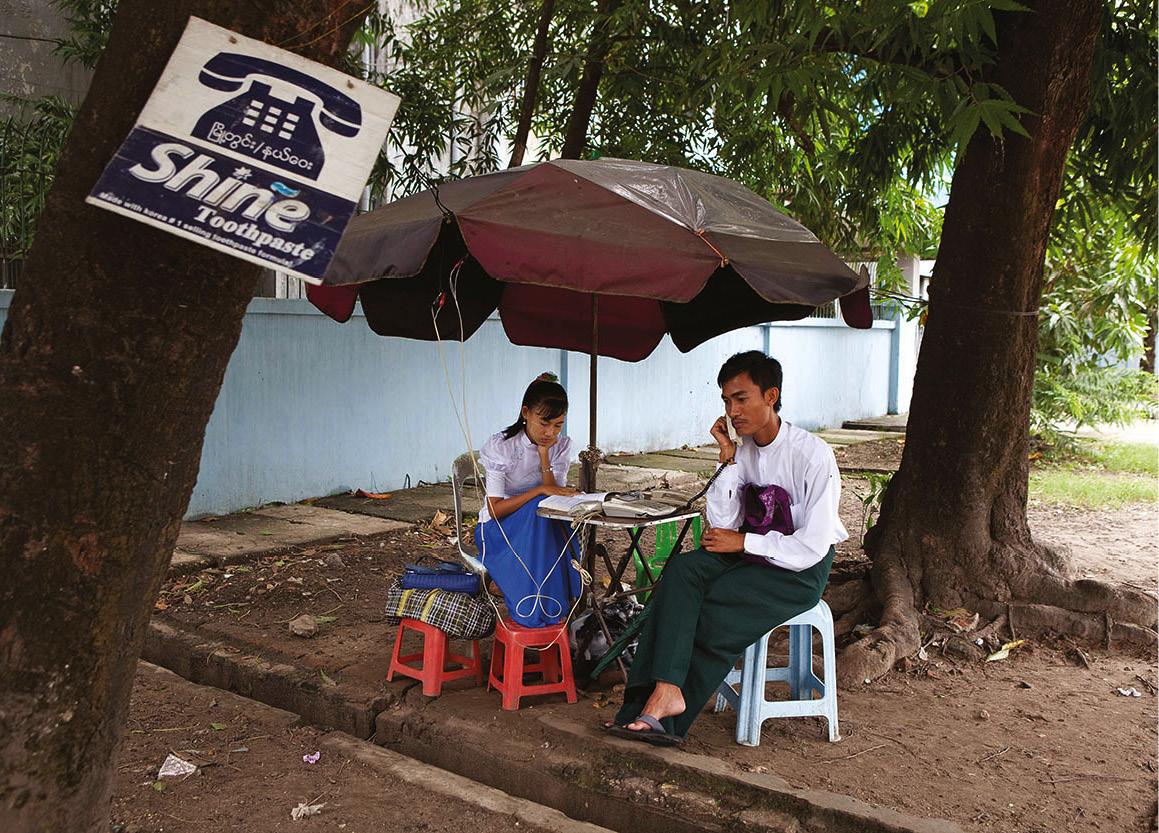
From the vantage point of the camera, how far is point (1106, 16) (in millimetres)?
5105

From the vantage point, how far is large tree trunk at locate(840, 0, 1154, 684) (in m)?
4.71

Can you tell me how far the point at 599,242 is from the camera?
338 cm

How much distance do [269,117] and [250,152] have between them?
104mm

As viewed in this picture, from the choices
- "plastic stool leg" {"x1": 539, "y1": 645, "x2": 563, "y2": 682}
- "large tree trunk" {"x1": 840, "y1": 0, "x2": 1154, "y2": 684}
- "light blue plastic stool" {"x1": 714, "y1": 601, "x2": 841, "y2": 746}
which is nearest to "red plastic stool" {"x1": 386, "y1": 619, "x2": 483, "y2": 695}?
"plastic stool leg" {"x1": 539, "y1": 645, "x2": 563, "y2": 682}

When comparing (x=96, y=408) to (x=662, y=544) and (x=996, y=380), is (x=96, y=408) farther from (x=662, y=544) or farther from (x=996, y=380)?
(x=996, y=380)

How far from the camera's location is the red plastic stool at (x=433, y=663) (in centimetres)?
403

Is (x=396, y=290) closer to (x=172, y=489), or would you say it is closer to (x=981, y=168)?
(x=172, y=489)

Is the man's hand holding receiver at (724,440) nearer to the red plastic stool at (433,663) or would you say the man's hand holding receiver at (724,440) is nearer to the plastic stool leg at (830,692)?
the plastic stool leg at (830,692)

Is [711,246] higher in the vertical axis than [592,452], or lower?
higher

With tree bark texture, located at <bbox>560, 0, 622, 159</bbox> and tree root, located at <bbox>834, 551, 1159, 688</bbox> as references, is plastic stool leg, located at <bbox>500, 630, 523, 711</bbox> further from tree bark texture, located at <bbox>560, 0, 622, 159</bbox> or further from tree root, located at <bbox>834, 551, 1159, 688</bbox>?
tree bark texture, located at <bbox>560, 0, 622, 159</bbox>

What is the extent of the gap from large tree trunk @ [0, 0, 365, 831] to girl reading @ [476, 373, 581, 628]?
5.95 feet

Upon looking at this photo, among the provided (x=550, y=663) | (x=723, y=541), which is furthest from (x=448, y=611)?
(x=723, y=541)

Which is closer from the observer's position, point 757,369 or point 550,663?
point 757,369

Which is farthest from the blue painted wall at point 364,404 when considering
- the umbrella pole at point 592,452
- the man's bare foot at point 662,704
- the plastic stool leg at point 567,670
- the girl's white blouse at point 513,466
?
the man's bare foot at point 662,704
